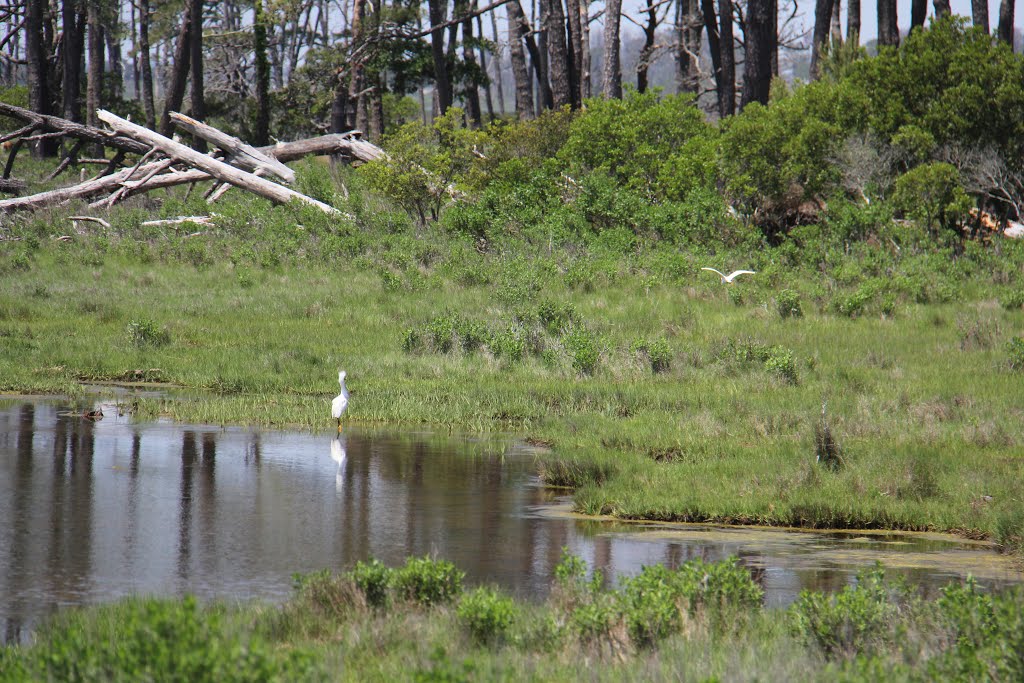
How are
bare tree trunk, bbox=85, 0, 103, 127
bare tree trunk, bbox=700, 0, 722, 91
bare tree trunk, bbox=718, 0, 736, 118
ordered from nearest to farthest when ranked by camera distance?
bare tree trunk, bbox=718, 0, 736, 118, bare tree trunk, bbox=700, 0, 722, 91, bare tree trunk, bbox=85, 0, 103, 127

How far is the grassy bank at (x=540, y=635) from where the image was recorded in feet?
15.5

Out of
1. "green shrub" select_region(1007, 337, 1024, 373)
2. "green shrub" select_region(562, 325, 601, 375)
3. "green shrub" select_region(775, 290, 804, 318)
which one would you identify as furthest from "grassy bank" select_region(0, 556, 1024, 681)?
"green shrub" select_region(775, 290, 804, 318)

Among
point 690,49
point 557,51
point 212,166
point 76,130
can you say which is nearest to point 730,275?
point 557,51

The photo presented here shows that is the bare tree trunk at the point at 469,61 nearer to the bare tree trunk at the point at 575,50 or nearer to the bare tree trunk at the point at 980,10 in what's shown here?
the bare tree trunk at the point at 575,50

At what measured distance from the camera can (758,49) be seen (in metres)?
30.2

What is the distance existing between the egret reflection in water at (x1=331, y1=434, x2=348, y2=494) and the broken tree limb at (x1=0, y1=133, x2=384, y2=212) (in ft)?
56.8

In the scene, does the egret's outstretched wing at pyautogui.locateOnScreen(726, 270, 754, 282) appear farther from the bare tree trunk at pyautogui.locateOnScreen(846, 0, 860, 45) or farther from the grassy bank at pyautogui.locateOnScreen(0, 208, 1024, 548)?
the bare tree trunk at pyautogui.locateOnScreen(846, 0, 860, 45)

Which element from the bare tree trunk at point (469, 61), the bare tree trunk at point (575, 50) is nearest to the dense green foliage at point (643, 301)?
the bare tree trunk at point (575, 50)

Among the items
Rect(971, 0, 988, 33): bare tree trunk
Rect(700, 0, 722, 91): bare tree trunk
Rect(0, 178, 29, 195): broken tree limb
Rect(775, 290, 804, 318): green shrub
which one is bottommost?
Rect(775, 290, 804, 318): green shrub

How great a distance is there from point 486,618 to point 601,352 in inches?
414

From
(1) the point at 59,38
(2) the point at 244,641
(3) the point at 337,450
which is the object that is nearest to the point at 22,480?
(3) the point at 337,450

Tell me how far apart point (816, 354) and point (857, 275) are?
5.00 m

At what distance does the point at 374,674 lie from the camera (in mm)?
5324

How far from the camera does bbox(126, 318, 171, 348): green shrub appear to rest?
17.2 metres
